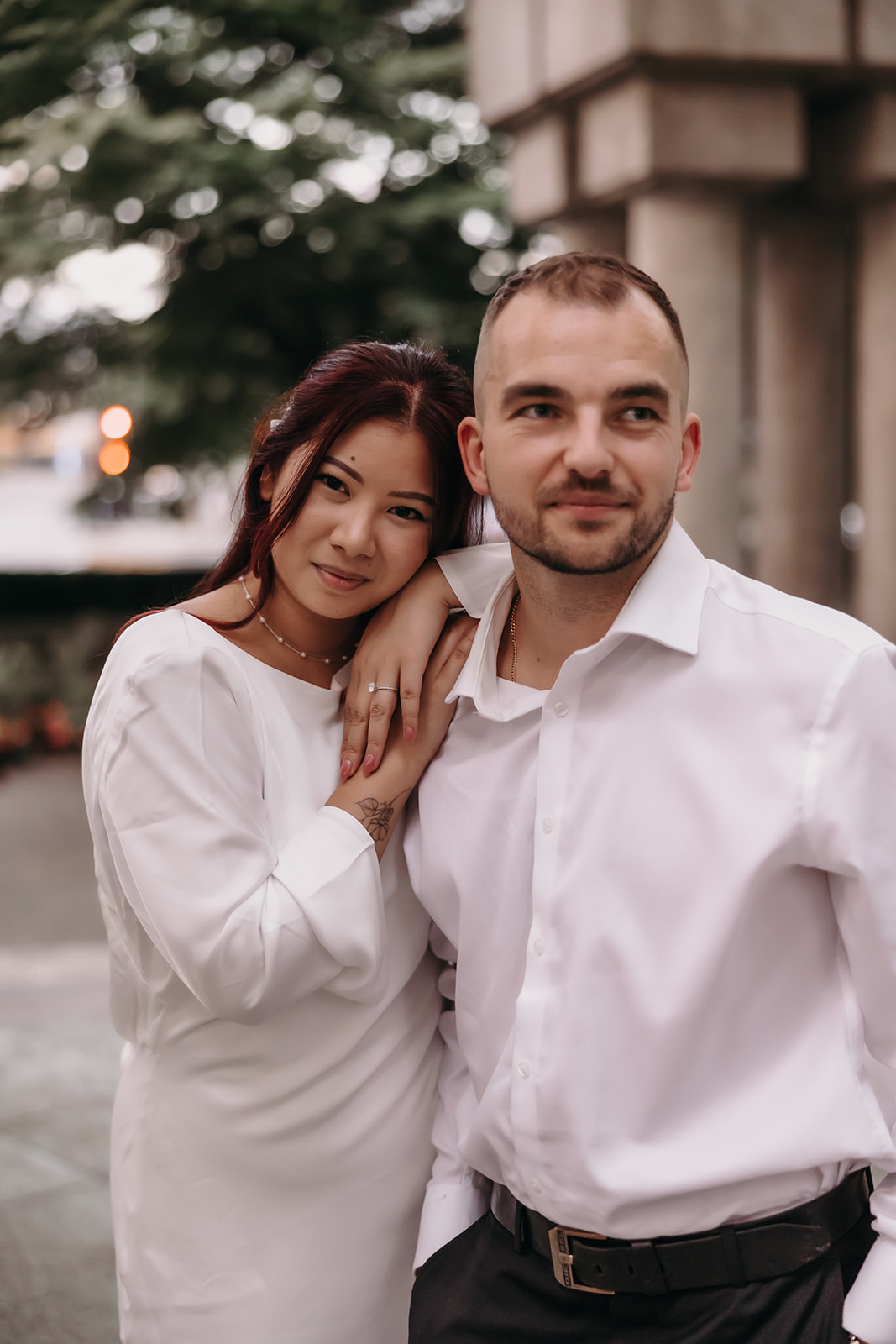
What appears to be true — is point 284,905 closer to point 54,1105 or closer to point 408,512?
point 408,512

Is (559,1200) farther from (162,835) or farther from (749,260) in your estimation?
(749,260)

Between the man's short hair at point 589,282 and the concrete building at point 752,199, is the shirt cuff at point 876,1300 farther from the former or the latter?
the concrete building at point 752,199

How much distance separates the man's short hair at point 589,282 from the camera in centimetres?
199

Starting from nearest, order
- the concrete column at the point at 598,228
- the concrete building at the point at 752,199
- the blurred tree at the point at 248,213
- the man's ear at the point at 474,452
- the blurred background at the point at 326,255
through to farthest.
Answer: the man's ear at the point at 474,452
the blurred background at the point at 326,255
the concrete building at the point at 752,199
the concrete column at the point at 598,228
the blurred tree at the point at 248,213

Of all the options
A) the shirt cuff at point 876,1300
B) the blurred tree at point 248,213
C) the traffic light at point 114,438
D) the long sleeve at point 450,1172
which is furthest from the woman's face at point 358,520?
the traffic light at point 114,438

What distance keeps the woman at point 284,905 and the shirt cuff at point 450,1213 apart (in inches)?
3.5

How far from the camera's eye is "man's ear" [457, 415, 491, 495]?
7.30 ft

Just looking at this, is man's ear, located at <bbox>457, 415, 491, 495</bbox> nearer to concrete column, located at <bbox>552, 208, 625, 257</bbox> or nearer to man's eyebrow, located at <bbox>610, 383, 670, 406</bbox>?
man's eyebrow, located at <bbox>610, 383, 670, 406</bbox>

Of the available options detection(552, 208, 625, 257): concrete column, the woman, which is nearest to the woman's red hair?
the woman

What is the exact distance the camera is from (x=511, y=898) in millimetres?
2162

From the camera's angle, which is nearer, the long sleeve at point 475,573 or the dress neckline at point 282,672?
the dress neckline at point 282,672

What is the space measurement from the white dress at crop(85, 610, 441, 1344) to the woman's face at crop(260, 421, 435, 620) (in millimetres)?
192

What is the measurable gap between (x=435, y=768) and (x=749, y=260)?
7.75 m

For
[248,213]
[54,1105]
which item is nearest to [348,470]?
[54,1105]
